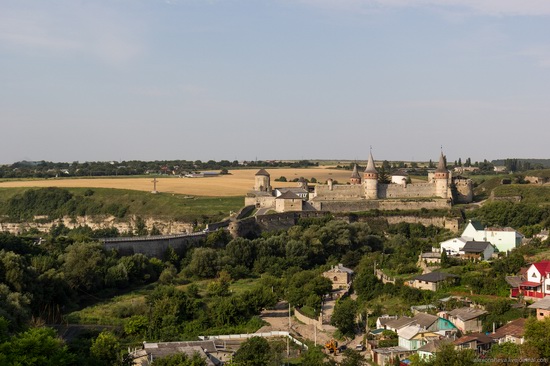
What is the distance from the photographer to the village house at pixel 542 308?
107 ft

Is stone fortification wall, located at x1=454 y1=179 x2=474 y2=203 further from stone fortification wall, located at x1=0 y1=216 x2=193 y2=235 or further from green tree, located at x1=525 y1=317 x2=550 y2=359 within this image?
green tree, located at x1=525 y1=317 x2=550 y2=359

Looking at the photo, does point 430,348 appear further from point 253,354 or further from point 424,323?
point 253,354

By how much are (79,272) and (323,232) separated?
1911cm

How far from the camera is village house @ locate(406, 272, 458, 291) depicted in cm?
3994

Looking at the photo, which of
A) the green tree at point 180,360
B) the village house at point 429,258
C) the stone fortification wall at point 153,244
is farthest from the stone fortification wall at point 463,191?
the green tree at point 180,360

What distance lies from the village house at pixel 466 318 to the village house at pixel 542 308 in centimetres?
221

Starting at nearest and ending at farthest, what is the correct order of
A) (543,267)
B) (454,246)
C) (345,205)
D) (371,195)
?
(543,267) < (454,246) < (345,205) < (371,195)

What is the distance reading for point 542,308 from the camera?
107 feet

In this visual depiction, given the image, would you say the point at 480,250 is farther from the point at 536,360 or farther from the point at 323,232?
the point at 536,360

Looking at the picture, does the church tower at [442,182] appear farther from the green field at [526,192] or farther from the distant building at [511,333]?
the distant building at [511,333]

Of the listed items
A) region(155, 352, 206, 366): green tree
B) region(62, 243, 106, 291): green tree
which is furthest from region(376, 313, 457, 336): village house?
A: region(62, 243, 106, 291): green tree

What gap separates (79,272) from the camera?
4594 centimetres

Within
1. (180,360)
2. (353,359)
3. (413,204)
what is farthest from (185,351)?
(413,204)

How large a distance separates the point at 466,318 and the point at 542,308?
9.87 ft
